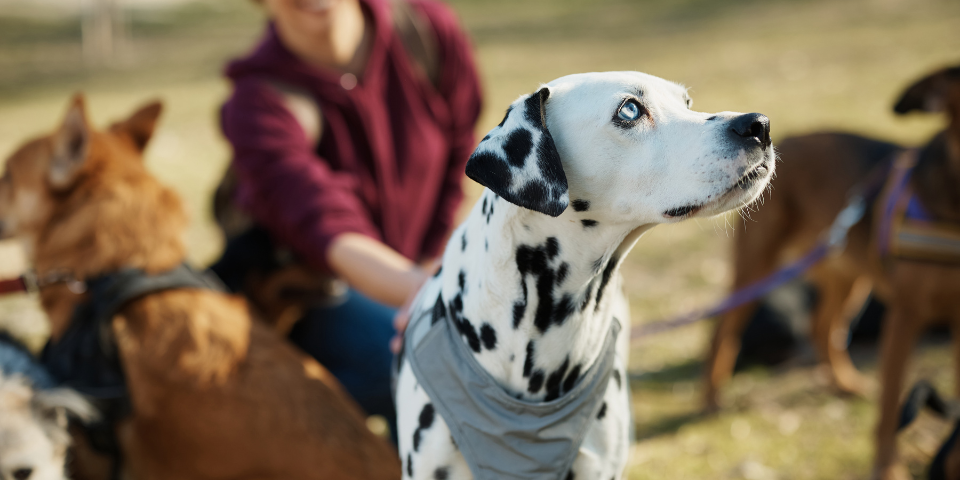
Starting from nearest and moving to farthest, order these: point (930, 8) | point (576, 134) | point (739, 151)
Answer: point (739, 151) < point (576, 134) < point (930, 8)

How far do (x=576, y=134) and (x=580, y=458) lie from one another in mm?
920

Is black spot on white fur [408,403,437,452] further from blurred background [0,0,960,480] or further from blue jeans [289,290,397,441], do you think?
blurred background [0,0,960,480]

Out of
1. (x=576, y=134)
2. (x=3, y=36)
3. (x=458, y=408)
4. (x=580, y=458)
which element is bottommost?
(x=3, y=36)

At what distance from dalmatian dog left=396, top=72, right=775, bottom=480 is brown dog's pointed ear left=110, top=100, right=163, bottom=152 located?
68.6 inches

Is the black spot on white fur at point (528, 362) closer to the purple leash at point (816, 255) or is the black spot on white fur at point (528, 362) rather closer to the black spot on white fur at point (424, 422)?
the black spot on white fur at point (424, 422)

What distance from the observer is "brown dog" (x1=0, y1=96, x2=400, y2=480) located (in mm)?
2393

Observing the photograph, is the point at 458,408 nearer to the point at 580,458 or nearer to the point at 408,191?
the point at 580,458

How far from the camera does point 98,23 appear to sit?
16797 mm

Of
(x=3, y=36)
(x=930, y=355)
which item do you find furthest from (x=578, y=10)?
(x=930, y=355)

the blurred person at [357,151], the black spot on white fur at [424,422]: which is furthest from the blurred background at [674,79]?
the black spot on white fur at [424,422]

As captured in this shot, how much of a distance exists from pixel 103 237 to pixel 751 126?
2349mm

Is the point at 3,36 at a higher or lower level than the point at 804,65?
lower

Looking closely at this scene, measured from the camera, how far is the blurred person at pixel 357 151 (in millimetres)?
2760

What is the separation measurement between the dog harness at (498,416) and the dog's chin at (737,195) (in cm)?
54
